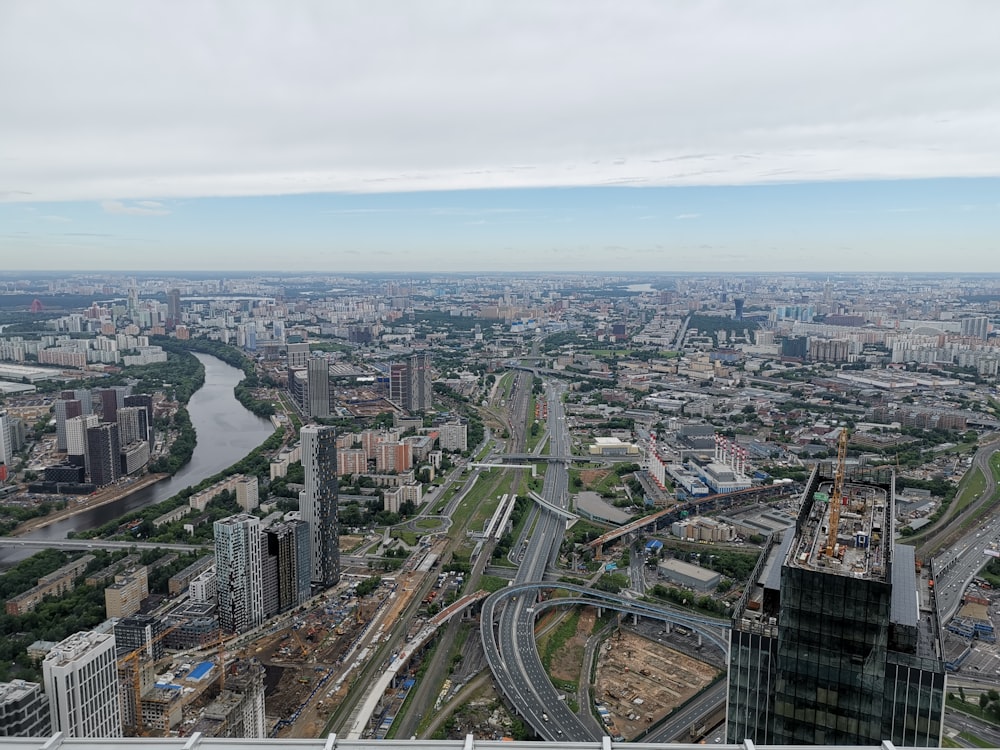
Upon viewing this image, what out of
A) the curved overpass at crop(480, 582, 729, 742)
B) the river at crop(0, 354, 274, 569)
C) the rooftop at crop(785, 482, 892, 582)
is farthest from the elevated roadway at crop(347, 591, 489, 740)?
the river at crop(0, 354, 274, 569)

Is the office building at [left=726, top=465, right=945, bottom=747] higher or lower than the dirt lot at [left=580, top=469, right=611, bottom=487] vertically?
higher

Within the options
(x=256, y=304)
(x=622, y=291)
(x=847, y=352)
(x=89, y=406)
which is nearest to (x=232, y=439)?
(x=89, y=406)

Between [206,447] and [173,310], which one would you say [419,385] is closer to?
[206,447]

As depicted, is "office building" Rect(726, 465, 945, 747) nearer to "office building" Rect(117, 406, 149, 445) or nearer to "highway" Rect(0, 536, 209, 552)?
"highway" Rect(0, 536, 209, 552)

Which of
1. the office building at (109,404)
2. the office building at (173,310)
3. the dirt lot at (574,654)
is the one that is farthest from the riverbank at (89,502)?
the office building at (173,310)

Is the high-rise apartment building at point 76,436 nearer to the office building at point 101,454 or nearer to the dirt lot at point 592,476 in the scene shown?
the office building at point 101,454

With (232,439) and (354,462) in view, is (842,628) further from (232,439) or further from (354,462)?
(232,439)
